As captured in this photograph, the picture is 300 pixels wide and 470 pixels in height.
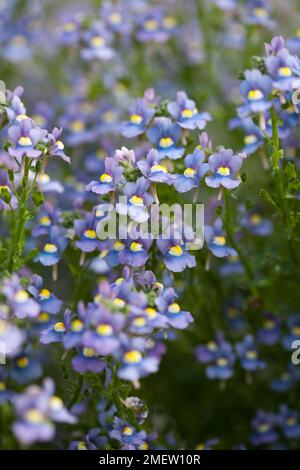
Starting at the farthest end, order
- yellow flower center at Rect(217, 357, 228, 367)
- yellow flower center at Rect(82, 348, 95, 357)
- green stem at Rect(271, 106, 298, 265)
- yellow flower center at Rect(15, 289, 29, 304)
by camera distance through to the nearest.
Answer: yellow flower center at Rect(217, 357, 228, 367) → green stem at Rect(271, 106, 298, 265) → yellow flower center at Rect(82, 348, 95, 357) → yellow flower center at Rect(15, 289, 29, 304)

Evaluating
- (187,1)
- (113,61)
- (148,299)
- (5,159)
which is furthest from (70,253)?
(187,1)

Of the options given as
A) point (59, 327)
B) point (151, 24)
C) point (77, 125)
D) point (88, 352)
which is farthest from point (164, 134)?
point (151, 24)

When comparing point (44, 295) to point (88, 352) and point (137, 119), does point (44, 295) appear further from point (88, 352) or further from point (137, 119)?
point (137, 119)

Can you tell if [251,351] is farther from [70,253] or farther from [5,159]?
[5,159]

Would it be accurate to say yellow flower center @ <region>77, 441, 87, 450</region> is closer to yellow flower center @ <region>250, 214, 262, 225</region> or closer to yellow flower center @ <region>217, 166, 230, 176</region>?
yellow flower center @ <region>217, 166, 230, 176</region>

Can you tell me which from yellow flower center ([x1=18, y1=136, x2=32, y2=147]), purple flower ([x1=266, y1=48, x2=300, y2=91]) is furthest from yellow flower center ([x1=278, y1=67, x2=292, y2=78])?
yellow flower center ([x1=18, y1=136, x2=32, y2=147])

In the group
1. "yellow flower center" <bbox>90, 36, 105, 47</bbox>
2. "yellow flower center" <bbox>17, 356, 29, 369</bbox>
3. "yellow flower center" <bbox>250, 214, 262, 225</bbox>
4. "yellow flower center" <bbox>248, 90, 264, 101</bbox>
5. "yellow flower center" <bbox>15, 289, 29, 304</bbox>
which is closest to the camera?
"yellow flower center" <bbox>15, 289, 29, 304</bbox>

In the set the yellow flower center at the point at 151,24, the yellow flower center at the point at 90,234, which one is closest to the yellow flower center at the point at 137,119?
the yellow flower center at the point at 90,234
